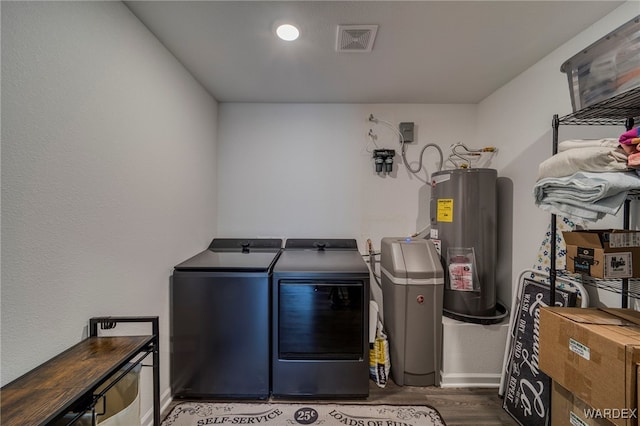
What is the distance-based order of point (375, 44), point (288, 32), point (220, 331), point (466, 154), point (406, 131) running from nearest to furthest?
1. point (288, 32)
2. point (375, 44)
3. point (220, 331)
4. point (466, 154)
5. point (406, 131)

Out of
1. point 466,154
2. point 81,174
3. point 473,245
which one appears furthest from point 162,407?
point 466,154

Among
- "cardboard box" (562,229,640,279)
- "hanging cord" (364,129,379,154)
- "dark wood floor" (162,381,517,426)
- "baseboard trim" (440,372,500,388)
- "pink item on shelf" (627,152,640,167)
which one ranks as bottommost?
"dark wood floor" (162,381,517,426)

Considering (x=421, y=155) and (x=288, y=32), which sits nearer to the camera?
(x=288, y=32)

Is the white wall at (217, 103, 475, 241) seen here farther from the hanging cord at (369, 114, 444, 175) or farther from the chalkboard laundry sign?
the chalkboard laundry sign

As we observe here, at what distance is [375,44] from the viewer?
62.7 inches

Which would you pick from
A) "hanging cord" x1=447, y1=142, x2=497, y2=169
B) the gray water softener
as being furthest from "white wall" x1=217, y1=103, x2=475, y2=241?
the gray water softener

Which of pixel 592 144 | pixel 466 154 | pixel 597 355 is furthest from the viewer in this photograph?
pixel 466 154

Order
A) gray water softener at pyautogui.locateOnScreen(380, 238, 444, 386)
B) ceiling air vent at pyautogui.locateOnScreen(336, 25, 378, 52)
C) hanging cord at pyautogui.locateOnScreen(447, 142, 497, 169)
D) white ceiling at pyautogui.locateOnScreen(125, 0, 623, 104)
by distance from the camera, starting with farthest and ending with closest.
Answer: hanging cord at pyautogui.locateOnScreen(447, 142, 497, 169) → gray water softener at pyautogui.locateOnScreen(380, 238, 444, 386) → ceiling air vent at pyautogui.locateOnScreen(336, 25, 378, 52) → white ceiling at pyautogui.locateOnScreen(125, 0, 623, 104)

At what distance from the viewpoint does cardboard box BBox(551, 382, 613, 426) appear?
1036 millimetres

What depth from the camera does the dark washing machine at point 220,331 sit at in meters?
1.74

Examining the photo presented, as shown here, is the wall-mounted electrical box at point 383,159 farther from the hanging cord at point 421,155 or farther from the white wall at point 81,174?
the white wall at point 81,174

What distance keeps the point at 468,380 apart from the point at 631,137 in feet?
6.24

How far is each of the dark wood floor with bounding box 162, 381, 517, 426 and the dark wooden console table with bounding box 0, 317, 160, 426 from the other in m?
0.99

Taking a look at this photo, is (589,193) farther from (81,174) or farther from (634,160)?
(81,174)
